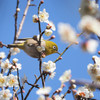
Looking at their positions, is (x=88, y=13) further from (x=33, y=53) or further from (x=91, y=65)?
(x=33, y=53)

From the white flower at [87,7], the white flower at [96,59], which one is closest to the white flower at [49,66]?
the white flower at [96,59]

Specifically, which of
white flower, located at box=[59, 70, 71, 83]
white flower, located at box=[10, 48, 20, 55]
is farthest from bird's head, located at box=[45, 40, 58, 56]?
white flower, located at box=[59, 70, 71, 83]

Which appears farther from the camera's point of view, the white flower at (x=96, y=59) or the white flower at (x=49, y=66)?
the white flower at (x=49, y=66)

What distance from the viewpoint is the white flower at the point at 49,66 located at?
2.06 m

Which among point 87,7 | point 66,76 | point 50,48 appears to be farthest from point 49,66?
point 87,7

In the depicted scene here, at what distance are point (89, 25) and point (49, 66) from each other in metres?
1.41

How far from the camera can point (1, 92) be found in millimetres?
2240

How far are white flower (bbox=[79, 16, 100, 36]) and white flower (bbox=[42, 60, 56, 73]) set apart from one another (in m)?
1.37

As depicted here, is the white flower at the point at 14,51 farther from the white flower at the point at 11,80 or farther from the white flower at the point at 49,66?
the white flower at the point at 49,66

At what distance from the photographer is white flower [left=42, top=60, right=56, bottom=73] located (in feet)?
6.75

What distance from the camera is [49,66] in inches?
82.3

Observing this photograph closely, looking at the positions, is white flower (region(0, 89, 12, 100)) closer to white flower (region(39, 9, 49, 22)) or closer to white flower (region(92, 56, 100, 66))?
white flower (region(39, 9, 49, 22))

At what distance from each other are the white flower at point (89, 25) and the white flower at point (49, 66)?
1.37 m

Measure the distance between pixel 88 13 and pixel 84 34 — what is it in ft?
0.32
